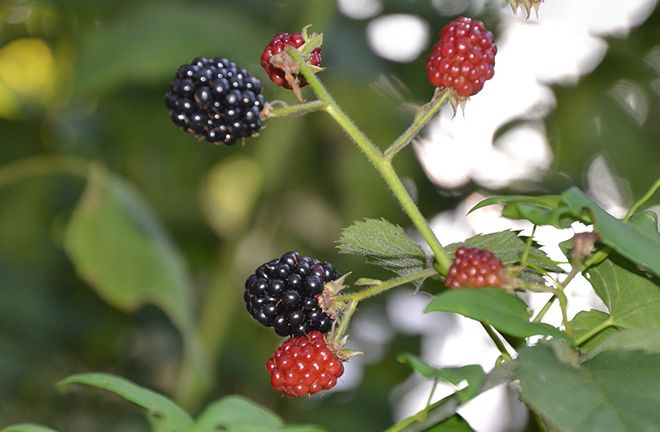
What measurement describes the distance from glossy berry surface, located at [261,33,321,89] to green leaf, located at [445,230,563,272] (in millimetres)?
142

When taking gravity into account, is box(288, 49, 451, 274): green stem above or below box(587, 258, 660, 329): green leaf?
above

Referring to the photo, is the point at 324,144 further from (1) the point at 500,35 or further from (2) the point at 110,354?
(2) the point at 110,354

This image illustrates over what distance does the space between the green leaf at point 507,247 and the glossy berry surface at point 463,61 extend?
9 centimetres

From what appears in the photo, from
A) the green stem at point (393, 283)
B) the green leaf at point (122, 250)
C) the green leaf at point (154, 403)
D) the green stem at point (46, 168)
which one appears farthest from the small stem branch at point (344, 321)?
the green stem at point (46, 168)

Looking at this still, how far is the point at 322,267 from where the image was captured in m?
0.66

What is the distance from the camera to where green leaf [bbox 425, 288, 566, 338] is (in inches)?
18.7

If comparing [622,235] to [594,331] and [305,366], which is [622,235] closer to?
[594,331]

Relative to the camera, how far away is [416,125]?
0.60 metres

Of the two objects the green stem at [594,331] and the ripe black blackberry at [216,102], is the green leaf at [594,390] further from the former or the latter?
the ripe black blackberry at [216,102]

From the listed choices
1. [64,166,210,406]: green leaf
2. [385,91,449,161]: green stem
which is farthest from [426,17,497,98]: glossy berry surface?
[64,166,210,406]: green leaf

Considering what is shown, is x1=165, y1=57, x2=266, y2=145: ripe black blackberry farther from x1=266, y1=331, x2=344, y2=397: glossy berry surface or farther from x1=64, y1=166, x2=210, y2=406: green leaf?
x1=64, y1=166, x2=210, y2=406: green leaf

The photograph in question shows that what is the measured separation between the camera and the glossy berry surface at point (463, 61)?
642 mm

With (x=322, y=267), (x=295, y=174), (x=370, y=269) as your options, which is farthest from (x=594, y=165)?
(x=322, y=267)

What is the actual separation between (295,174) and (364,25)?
337 millimetres
